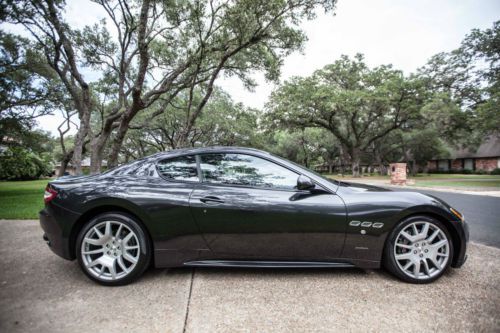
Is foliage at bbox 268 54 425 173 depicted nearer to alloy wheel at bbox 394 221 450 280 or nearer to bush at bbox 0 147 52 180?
bush at bbox 0 147 52 180


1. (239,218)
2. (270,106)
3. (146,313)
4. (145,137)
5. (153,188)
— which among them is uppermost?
(270,106)

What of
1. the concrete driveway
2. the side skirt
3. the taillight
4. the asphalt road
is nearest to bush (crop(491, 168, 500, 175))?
the asphalt road

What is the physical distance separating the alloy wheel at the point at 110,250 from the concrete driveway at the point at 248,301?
0.53 ft

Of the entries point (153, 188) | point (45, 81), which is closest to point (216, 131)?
point (45, 81)

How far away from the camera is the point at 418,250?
253 centimetres

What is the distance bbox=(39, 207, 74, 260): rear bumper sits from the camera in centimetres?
251

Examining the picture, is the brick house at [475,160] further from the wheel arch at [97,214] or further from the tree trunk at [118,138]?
the wheel arch at [97,214]

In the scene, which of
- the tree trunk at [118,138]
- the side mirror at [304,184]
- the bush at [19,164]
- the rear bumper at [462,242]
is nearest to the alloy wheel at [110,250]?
the side mirror at [304,184]

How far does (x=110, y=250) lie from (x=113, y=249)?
1.3 inches

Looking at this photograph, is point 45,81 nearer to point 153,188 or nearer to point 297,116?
point 153,188

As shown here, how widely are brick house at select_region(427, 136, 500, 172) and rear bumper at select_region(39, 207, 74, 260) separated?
47.8 m

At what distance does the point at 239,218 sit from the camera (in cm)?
245

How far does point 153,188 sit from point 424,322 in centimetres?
261

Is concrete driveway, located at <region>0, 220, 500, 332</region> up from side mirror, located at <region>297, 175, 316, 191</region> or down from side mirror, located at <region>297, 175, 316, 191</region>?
down
